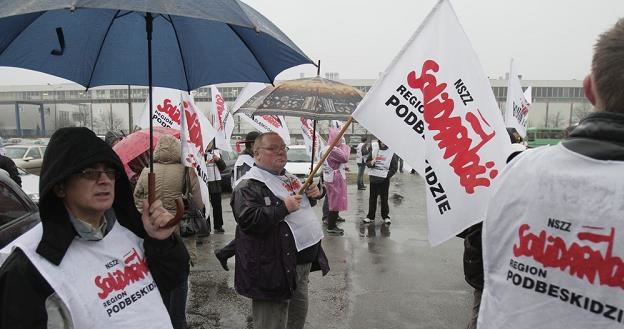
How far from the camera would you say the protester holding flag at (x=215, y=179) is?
26.9ft

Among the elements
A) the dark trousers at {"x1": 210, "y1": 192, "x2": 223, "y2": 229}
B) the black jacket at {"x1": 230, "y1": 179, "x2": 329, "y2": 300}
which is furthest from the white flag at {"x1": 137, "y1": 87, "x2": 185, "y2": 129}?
the black jacket at {"x1": 230, "y1": 179, "x2": 329, "y2": 300}

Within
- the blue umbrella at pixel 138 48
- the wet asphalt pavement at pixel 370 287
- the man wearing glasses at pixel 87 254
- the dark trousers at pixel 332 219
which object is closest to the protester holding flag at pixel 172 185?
the wet asphalt pavement at pixel 370 287

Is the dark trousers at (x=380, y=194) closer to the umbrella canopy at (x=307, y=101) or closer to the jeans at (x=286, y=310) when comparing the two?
the umbrella canopy at (x=307, y=101)

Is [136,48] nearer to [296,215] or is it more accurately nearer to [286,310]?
[296,215]

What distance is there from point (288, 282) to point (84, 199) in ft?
5.53

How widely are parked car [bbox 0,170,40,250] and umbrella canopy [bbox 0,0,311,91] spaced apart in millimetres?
1352

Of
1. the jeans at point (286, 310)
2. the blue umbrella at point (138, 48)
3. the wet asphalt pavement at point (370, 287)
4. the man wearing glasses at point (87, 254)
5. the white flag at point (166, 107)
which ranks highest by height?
the blue umbrella at point (138, 48)

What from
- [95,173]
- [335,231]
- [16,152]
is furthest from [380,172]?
[16,152]

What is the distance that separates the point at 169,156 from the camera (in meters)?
4.09

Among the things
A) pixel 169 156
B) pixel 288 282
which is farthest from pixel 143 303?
pixel 169 156

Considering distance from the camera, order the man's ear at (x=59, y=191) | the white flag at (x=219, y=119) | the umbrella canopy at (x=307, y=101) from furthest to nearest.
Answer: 1. the white flag at (x=219, y=119)
2. the umbrella canopy at (x=307, y=101)
3. the man's ear at (x=59, y=191)

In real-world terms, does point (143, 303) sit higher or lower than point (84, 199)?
lower

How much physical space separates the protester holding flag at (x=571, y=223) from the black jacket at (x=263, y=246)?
180 cm

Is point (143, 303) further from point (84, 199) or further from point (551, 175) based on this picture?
point (551, 175)
